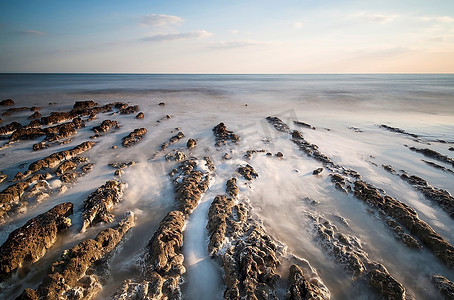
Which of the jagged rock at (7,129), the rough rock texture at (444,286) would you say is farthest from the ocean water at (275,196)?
the jagged rock at (7,129)

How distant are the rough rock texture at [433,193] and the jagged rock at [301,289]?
4315mm

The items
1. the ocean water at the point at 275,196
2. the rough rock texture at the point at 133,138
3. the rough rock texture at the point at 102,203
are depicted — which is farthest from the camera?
the rough rock texture at the point at 133,138

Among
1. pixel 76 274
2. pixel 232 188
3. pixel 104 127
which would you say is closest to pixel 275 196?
pixel 232 188

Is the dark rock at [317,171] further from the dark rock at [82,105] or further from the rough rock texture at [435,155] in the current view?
the dark rock at [82,105]

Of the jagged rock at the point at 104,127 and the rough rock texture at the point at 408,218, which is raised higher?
the jagged rock at the point at 104,127

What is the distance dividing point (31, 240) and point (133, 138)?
572cm

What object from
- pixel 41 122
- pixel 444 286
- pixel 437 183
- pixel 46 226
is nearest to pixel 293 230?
pixel 444 286

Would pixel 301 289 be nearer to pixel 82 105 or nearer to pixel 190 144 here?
pixel 190 144

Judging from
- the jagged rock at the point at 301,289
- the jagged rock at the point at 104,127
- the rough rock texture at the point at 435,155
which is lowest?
the jagged rock at the point at 301,289

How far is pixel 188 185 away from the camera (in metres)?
5.48

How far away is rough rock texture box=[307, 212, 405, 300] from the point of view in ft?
10.4

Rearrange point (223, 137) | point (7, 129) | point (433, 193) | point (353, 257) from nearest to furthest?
1. point (353, 257)
2. point (433, 193)
3. point (223, 137)
4. point (7, 129)

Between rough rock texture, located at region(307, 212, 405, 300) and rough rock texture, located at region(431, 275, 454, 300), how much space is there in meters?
0.70

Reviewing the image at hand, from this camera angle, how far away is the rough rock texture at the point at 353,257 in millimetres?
3175
